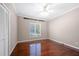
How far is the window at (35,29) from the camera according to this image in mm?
6156

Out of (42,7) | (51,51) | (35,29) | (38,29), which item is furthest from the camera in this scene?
(38,29)

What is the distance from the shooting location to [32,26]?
20.3 feet

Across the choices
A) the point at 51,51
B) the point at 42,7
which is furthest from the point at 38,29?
the point at 51,51

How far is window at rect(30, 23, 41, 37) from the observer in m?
6.16

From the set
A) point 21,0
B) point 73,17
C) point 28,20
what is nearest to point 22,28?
point 28,20

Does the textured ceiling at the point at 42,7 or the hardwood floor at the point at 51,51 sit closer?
the hardwood floor at the point at 51,51

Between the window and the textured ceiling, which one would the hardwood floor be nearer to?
the textured ceiling

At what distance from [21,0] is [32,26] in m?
5.44

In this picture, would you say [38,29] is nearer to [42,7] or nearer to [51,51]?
[42,7]

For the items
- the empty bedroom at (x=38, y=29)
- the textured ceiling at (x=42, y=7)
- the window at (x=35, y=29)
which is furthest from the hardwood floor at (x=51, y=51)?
the window at (x=35, y=29)

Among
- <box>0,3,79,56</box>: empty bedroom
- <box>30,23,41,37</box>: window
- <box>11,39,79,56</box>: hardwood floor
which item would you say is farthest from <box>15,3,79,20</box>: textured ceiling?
<box>30,23,41,37</box>: window

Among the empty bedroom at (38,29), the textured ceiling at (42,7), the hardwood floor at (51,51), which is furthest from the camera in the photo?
the textured ceiling at (42,7)

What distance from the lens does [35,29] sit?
21.4ft

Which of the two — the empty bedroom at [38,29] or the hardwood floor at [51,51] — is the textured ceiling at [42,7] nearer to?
the empty bedroom at [38,29]
